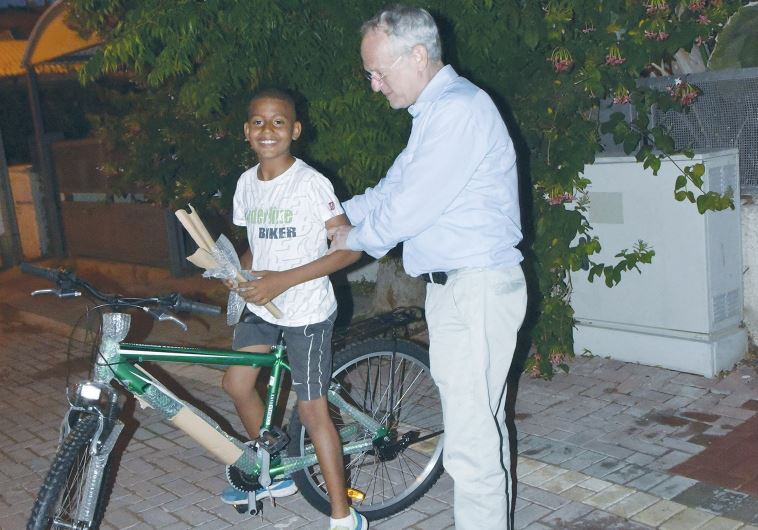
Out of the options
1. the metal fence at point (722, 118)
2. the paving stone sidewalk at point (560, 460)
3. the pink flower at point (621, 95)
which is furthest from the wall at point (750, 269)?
the pink flower at point (621, 95)

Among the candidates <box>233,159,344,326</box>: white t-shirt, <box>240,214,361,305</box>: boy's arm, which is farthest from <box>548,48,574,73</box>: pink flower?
<box>240,214,361,305</box>: boy's arm

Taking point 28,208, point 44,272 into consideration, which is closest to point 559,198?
point 44,272

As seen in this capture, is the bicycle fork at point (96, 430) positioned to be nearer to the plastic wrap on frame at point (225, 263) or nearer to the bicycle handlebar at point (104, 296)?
the bicycle handlebar at point (104, 296)

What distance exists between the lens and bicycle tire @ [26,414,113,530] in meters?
3.18

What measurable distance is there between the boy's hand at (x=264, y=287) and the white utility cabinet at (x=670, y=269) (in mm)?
3168

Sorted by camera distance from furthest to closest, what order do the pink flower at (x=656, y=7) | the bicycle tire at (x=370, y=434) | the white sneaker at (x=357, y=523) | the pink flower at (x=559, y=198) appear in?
the pink flower at (x=559, y=198) → the pink flower at (x=656, y=7) → the bicycle tire at (x=370, y=434) → the white sneaker at (x=357, y=523)

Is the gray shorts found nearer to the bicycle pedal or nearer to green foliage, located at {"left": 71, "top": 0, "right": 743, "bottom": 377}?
the bicycle pedal

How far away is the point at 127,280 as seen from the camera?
37.8 feet

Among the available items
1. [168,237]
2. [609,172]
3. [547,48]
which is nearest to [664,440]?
[609,172]

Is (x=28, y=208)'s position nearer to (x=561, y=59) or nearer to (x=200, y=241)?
(x=561, y=59)

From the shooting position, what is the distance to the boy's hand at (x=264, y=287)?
3443 millimetres

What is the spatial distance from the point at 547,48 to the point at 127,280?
7451mm

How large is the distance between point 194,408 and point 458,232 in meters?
1.48

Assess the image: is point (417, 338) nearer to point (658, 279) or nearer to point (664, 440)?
point (658, 279)
